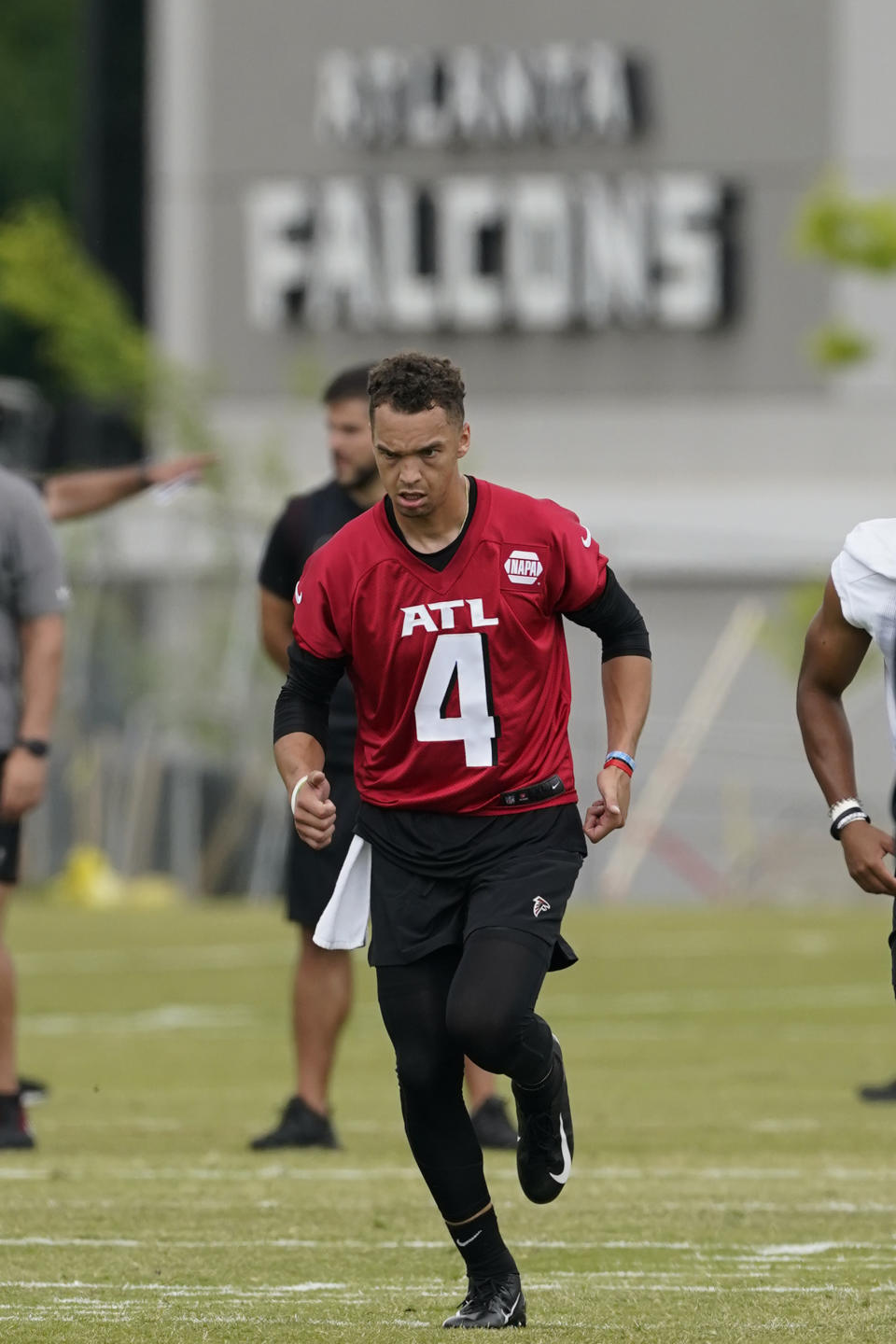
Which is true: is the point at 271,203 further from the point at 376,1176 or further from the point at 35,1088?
the point at 376,1176

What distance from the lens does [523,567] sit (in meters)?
6.17

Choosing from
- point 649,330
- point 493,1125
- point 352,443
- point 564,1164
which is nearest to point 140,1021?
point 493,1125

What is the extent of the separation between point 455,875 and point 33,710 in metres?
3.21

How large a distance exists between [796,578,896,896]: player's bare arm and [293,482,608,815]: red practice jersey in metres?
0.54

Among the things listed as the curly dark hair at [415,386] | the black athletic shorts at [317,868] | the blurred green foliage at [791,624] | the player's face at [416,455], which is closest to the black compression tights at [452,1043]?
the player's face at [416,455]

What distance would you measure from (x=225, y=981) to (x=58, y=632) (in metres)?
7.86

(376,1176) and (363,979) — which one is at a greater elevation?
(376,1176)

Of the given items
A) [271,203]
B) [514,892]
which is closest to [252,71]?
[271,203]

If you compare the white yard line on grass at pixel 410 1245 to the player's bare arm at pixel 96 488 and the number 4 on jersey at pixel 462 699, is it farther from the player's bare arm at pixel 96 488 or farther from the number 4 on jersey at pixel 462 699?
the player's bare arm at pixel 96 488

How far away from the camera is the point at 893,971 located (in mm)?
6047

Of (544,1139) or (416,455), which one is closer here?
(416,455)

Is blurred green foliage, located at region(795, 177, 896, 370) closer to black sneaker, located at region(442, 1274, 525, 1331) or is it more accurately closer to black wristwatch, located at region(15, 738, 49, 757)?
black wristwatch, located at region(15, 738, 49, 757)

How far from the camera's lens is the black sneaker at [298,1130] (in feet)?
29.5

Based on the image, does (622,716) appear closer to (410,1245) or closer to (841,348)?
(410,1245)
